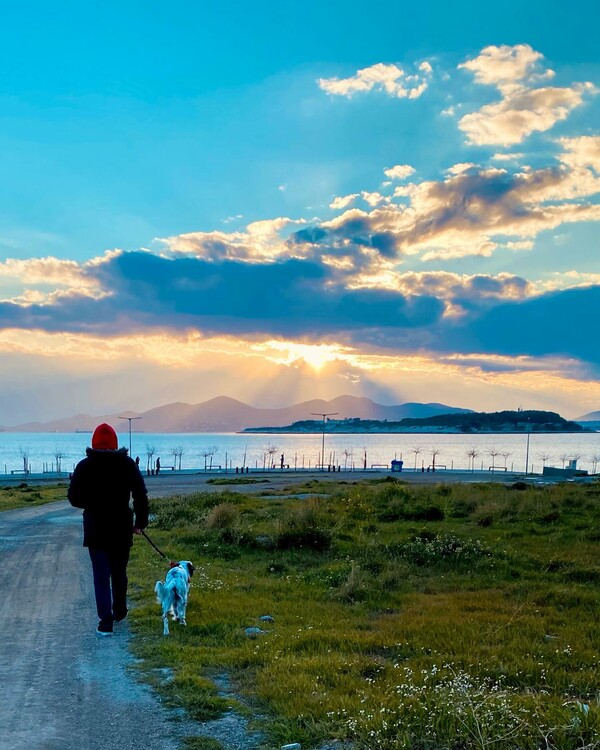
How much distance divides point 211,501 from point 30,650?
20422 mm

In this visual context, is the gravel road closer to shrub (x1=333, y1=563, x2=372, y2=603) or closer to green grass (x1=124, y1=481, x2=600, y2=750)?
green grass (x1=124, y1=481, x2=600, y2=750)

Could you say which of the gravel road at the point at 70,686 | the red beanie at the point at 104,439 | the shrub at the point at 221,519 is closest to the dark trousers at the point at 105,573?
the gravel road at the point at 70,686

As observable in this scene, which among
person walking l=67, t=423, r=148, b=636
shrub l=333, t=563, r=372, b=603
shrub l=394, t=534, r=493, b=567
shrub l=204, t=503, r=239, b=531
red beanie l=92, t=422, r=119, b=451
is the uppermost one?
red beanie l=92, t=422, r=119, b=451

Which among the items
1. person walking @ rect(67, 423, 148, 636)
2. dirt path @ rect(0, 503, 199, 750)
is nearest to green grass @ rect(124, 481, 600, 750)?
dirt path @ rect(0, 503, 199, 750)

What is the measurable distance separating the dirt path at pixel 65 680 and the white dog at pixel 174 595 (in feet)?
1.91

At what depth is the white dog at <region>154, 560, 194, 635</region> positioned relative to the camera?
26.0 ft

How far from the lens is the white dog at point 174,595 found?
26.0 ft

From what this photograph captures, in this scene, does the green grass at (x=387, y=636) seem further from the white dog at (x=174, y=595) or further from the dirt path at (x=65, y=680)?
the dirt path at (x=65, y=680)

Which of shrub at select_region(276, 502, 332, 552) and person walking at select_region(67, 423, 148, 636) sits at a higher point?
person walking at select_region(67, 423, 148, 636)

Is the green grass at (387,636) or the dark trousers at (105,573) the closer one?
the green grass at (387,636)

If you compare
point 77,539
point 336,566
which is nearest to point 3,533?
point 77,539

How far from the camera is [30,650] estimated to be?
7.11 meters

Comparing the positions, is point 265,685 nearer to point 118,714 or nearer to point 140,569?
point 118,714

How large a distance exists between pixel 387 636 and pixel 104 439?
4.25m
